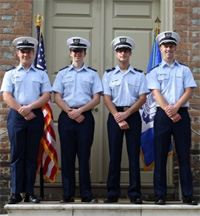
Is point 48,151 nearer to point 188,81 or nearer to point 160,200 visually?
point 160,200

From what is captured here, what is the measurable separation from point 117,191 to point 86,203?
1.22 feet

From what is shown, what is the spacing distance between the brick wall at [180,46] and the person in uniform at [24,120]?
1.22 metres

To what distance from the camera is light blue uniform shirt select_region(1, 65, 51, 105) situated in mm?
5086

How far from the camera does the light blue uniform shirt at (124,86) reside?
5176 millimetres

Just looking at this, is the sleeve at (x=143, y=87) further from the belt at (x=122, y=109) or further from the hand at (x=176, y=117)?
the hand at (x=176, y=117)

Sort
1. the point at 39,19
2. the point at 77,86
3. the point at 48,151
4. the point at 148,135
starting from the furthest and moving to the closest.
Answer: the point at 39,19 < the point at 148,135 < the point at 48,151 < the point at 77,86

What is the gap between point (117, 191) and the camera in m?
5.13

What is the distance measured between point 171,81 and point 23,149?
1.75 m

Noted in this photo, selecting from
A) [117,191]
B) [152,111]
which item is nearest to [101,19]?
[152,111]

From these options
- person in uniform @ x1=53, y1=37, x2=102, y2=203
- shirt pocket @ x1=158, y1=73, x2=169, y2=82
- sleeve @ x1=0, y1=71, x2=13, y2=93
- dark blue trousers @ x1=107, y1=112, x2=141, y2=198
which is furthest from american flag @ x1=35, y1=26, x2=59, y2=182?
shirt pocket @ x1=158, y1=73, x2=169, y2=82

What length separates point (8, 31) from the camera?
21.0 ft

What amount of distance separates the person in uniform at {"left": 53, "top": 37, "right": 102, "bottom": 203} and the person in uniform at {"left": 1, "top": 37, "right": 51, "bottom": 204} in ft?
0.75

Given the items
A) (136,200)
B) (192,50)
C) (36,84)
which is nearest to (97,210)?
(136,200)

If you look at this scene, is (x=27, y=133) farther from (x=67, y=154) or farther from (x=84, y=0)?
(x=84, y=0)
